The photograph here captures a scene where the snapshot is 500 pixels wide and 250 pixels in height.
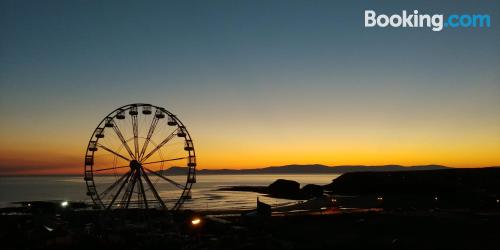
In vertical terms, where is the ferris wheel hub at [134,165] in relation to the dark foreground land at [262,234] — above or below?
above

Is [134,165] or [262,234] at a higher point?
[134,165]

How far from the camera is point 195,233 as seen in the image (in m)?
44.3

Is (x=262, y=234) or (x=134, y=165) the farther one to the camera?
(x=134, y=165)

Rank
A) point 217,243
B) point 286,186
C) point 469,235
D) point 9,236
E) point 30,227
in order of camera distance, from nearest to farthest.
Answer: point 217,243, point 9,236, point 469,235, point 30,227, point 286,186

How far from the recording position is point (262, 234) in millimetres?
Result: 42312

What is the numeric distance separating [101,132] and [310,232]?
24.4 metres

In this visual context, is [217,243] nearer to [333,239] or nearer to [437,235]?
[333,239]

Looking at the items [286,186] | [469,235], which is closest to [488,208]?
[469,235]

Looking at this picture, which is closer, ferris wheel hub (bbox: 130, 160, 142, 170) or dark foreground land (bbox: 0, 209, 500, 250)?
dark foreground land (bbox: 0, 209, 500, 250)

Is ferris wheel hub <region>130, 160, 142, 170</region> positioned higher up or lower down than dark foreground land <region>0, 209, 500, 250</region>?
higher up

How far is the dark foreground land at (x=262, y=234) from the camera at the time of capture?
3844 centimetres

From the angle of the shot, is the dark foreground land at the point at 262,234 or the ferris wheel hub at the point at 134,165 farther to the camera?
the ferris wheel hub at the point at 134,165

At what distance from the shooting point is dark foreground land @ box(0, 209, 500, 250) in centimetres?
3844

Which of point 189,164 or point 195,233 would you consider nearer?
point 195,233
